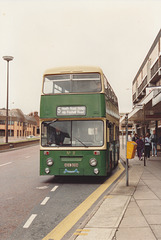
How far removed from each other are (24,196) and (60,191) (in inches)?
46.8

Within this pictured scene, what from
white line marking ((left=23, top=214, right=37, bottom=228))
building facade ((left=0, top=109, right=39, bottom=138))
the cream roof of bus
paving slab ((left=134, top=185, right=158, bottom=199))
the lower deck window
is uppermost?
building facade ((left=0, top=109, right=39, bottom=138))

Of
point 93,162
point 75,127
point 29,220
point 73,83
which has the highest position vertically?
point 73,83

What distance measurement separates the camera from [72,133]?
33.9ft

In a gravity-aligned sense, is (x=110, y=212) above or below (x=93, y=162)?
below

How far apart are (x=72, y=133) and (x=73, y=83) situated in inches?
66.7

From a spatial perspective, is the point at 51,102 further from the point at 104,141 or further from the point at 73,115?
the point at 104,141

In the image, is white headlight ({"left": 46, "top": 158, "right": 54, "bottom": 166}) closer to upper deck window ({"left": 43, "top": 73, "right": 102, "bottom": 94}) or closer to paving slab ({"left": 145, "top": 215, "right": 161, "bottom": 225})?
upper deck window ({"left": 43, "top": 73, "right": 102, "bottom": 94})

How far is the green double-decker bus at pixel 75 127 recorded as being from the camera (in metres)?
10.2

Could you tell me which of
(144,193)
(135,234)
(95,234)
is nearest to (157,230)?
(135,234)

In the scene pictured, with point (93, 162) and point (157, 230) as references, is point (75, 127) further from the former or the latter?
point (157, 230)

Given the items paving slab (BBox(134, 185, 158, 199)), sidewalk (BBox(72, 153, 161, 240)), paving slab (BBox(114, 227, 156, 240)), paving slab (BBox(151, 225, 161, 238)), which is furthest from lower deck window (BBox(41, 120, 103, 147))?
paving slab (BBox(114, 227, 156, 240))

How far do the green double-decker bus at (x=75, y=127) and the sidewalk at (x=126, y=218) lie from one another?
1834 mm

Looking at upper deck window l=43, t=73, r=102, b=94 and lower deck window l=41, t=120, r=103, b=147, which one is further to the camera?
upper deck window l=43, t=73, r=102, b=94

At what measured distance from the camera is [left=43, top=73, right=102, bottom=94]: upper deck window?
10.5 m
